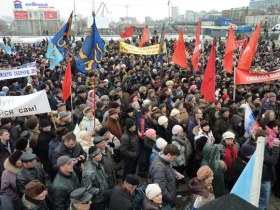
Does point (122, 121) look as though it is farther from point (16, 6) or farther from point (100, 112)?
point (16, 6)

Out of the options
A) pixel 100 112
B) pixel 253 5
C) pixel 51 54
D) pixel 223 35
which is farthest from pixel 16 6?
pixel 253 5

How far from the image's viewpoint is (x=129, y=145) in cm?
536

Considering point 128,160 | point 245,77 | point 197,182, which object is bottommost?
point 128,160

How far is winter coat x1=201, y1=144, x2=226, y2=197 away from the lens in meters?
4.57

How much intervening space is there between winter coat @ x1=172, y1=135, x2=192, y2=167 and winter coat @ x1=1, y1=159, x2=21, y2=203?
2636mm

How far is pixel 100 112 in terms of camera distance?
701 centimetres

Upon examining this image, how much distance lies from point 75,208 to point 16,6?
8329 cm

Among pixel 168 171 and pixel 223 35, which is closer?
pixel 168 171

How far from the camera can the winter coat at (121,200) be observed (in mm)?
3426

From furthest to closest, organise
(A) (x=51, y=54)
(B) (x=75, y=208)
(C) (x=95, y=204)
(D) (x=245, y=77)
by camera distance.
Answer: (A) (x=51, y=54) → (D) (x=245, y=77) → (C) (x=95, y=204) → (B) (x=75, y=208)

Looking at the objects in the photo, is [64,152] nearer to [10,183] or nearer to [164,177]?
[10,183]

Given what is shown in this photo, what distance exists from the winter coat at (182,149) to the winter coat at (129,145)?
0.70 meters

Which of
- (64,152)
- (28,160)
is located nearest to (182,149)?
(64,152)

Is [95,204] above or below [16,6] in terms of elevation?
below
